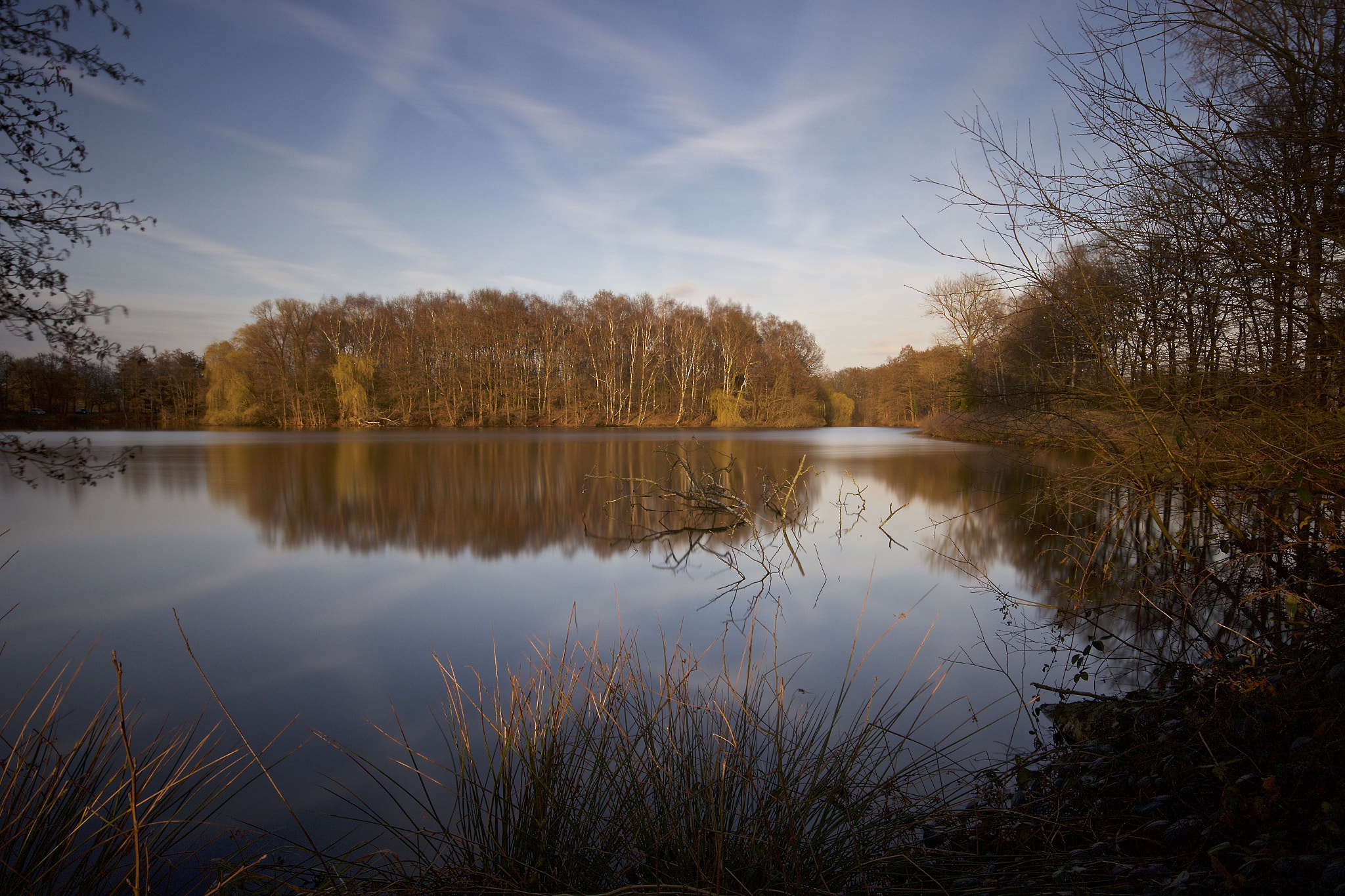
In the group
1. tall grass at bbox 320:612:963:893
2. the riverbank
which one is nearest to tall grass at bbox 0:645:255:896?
tall grass at bbox 320:612:963:893

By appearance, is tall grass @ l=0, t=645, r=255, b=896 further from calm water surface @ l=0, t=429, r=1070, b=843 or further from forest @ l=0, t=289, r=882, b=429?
forest @ l=0, t=289, r=882, b=429

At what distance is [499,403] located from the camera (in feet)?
137

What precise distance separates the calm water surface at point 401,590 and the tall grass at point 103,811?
0.30 m

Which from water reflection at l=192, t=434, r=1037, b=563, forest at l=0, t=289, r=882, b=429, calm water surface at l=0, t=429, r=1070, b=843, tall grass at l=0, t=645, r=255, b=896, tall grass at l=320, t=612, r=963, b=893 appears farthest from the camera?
forest at l=0, t=289, r=882, b=429

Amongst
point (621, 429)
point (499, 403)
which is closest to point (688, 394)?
point (621, 429)

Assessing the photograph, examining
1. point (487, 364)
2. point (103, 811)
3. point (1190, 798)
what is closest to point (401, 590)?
point (103, 811)

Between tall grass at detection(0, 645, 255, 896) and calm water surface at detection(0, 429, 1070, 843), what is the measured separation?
0.99 feet

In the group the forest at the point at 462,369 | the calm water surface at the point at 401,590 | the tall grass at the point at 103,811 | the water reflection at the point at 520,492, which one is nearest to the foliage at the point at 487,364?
the forest at the point at 462,369

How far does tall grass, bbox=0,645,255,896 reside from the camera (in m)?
1.64

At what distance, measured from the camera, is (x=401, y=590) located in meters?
5.79

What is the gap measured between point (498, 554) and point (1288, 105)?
23.7ft

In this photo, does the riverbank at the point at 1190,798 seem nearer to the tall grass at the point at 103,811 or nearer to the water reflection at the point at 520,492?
the tall grass at the point at 103,811

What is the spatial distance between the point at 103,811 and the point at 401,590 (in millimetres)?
3461

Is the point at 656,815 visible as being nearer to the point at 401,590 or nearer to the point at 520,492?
the point at 401,590
